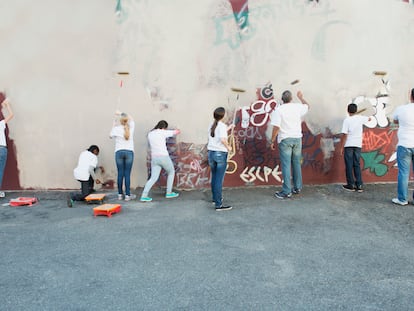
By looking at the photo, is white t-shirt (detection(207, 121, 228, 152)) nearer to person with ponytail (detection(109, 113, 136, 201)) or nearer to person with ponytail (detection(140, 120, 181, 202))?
person with ponytail (detection(140, 120, 181, 202))

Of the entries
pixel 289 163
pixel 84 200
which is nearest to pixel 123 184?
pixel 84 200

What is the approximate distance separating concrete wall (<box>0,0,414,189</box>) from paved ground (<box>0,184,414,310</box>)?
54.7 inches

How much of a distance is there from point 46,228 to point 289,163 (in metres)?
4.05

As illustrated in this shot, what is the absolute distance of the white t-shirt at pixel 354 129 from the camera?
6.06 meters

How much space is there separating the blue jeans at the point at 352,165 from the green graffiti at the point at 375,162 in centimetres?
73

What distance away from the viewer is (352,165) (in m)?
6.19

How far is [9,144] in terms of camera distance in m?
6.77

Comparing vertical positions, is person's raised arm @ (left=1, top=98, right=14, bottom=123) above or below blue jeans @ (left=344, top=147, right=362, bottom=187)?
above

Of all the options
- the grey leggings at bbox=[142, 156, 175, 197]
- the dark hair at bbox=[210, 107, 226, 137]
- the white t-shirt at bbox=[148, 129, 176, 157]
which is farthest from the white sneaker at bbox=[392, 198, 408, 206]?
the white t-shirt at bbox=[148, 129, 176, 157]

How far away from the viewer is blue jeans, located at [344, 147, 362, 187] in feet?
20.1

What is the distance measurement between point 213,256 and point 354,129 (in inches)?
158

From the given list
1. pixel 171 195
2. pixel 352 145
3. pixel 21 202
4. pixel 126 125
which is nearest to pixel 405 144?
pixel 352 145

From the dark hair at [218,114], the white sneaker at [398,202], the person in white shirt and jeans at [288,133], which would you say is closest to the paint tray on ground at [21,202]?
the dark hair at [218,114]

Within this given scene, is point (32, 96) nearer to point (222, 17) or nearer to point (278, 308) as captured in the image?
point (222, 17)
